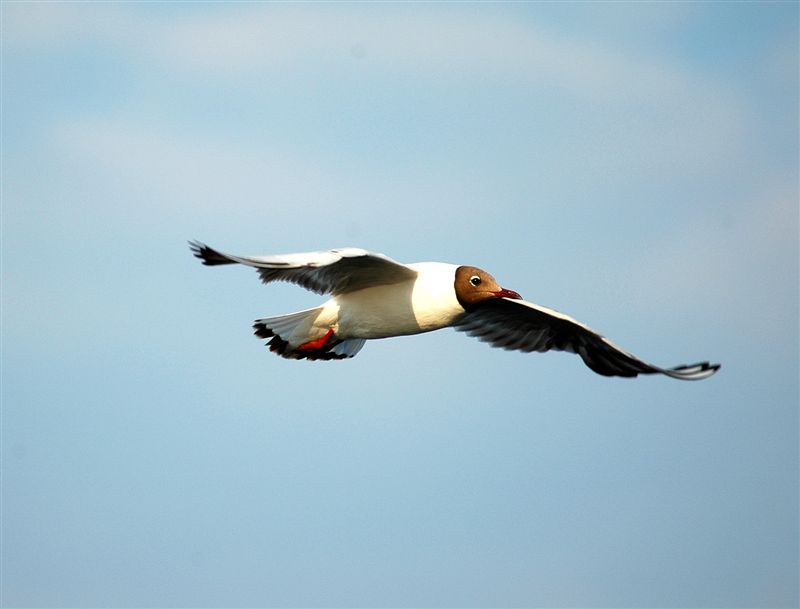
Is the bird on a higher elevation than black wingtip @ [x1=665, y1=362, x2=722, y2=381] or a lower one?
higher

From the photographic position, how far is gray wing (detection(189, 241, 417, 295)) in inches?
472

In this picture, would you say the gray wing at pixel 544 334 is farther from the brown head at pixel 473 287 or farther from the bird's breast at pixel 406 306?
the bird's breast at pixel 406 306

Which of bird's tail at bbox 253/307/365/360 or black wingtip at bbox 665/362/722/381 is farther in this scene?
bird's tail at bbox 253/307/365/360

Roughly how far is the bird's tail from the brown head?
65.9 inches

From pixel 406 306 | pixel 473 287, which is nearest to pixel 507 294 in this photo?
pixel 473 287

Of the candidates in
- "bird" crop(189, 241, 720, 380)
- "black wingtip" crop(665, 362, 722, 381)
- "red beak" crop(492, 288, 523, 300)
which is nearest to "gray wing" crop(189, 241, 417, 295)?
"bird" crop(189, 241, 720, 380)

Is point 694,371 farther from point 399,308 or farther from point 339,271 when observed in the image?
point 339,271

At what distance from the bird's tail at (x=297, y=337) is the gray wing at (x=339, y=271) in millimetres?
500

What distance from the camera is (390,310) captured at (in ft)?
45.0

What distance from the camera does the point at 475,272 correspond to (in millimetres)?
13820

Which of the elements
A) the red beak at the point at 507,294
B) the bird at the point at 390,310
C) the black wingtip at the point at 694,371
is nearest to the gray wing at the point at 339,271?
the bird at the point at 390,310

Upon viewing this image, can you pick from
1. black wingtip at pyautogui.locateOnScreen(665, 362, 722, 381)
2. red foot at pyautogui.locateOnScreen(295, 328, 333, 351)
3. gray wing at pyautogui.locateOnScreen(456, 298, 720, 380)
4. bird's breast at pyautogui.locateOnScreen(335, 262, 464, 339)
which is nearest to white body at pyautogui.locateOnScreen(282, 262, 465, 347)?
bird's breast at pyautogui.locateOnScreen(335, 262, 464, 339)

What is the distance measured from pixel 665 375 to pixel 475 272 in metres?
2.61

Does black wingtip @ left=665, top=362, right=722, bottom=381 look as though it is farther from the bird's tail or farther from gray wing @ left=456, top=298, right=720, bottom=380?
the bird's tail
